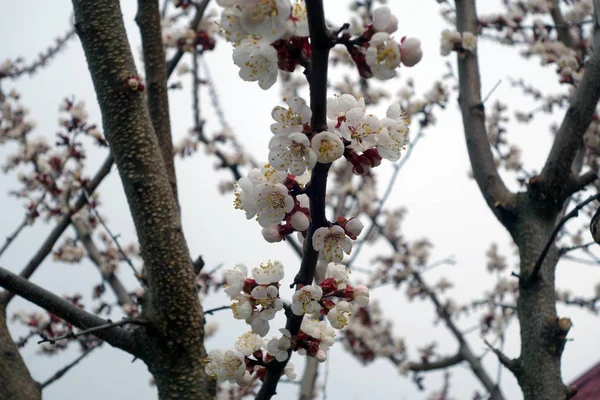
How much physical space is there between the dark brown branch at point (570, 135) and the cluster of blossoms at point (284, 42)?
1745mm

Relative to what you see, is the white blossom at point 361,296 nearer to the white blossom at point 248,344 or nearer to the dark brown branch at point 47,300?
the white blossom at point 248,344

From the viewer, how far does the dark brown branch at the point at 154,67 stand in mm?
2410

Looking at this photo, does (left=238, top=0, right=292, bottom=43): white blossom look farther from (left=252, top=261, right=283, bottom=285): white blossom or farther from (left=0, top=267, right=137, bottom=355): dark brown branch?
(left=0, top=267, right=137, bottom=355): dark brown branch

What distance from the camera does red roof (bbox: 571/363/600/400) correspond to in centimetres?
455

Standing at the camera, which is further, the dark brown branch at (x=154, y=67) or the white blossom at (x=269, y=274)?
the dark brown branch at (x=154, y=67)

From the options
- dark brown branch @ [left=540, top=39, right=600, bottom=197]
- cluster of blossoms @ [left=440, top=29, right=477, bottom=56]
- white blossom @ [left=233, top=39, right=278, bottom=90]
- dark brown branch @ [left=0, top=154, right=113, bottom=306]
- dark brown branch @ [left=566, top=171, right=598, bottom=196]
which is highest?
cluster of blossoms @ [left=440, top=29, right=477, bottom=56]

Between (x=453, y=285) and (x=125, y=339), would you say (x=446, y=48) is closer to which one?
(x=125, y=339)

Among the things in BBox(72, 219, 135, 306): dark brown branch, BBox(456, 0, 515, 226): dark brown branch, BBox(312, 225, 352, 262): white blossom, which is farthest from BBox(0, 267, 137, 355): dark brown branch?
BBox(456, 0, 515, 226): dark brown branch

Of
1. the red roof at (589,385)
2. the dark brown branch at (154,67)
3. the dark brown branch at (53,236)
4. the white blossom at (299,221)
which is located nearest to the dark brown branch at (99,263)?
the dark brown branch at (53,236)

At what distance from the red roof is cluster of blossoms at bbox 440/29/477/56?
316 cm

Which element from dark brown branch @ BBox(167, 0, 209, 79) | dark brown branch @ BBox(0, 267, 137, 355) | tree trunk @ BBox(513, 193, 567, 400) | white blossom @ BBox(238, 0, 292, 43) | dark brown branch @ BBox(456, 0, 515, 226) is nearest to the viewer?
white blossom @ BBox(238, 0, 292, 43)

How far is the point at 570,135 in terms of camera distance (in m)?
2.43

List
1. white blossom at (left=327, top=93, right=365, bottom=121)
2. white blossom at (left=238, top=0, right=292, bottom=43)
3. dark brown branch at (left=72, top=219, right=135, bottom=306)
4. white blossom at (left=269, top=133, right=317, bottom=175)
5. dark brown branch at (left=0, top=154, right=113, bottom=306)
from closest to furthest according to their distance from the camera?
white blossom at (left=238, top=0, right=292, bottom=43) → white blossom at (left=269, top=133, right=317, bottom=175) → white blossom at (left=327, top=93, right=365, bottom=121) → dark brown branch at (left=0, top=154, right=113, bottom=306) → dark brown branch at (left=72, top=219, right=135, bottom=306)

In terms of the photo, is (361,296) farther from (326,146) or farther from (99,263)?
(99,263)
